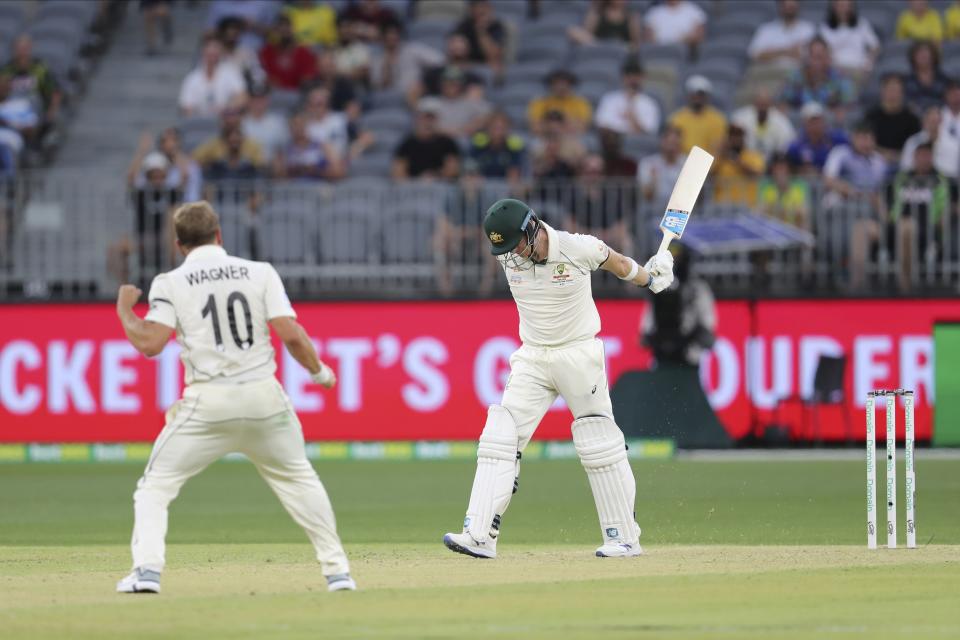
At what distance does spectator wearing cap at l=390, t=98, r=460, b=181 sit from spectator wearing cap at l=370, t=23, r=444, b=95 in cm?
204

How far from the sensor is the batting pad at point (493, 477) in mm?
10734

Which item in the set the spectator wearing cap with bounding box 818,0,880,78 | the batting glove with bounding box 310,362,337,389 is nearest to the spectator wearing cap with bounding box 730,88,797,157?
the spectator wearing cap with bounding box 818,0,880,78

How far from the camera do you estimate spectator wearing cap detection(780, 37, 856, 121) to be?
72.3 feet

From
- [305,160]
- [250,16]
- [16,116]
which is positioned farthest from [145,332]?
[250,16]

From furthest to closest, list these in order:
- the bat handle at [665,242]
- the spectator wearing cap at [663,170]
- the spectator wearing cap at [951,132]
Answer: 1. the spectator wearing cap at [951,132]
2. the spectator wearing cap at [663,170]
3. the bat handle at [665,242]

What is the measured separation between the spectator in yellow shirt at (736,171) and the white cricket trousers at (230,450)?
12073mm

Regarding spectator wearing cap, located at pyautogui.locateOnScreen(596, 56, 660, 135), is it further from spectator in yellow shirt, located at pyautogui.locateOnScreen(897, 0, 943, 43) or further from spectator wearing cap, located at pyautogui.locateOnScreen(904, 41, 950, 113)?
spectator in yellow shirt, located at pyautogui.locateOnScreen(897, 0, 943, 43)

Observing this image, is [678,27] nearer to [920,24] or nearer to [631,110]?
[631,110]

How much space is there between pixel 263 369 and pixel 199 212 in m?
0.83

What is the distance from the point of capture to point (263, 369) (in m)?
8.89

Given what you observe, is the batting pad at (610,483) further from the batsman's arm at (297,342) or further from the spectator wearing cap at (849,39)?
the spectator wearing cap at (849,39)

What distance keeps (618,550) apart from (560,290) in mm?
1565

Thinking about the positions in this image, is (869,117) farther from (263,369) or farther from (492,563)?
(263,369)

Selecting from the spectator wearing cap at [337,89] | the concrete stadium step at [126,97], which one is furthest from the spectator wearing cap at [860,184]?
the concrete stadium step at [126,97]
